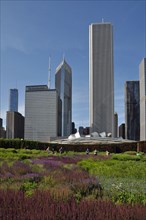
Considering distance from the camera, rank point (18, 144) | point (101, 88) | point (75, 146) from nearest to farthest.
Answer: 1. point (18, 144)
2. point (75, 146)
3. point (101, 88)

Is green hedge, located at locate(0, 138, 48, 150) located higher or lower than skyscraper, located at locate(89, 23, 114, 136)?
lower

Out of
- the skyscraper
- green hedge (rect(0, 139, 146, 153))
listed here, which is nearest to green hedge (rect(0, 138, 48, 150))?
green hedge (rect(0, 139, 146, 153))

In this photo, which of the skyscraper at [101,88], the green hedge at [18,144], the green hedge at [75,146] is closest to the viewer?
the green hedge at [18,144]

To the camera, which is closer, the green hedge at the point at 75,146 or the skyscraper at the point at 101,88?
the green hedge at the point at 75,146

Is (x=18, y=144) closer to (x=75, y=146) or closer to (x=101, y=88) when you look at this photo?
(x=75, y=146)

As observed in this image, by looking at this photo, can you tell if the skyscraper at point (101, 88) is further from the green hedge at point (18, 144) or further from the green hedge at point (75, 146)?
the green hedge at point (18, 144)

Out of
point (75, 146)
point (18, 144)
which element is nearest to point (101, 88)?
point (75, 146)

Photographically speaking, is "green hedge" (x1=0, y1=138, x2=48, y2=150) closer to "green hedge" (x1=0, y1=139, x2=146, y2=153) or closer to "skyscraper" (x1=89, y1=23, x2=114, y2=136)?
"green hedge" (x1=0, y1=139, x2=146, y2=153)

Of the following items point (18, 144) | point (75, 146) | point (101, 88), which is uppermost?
point (101, 88)

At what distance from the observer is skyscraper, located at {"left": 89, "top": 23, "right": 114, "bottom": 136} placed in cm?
18462

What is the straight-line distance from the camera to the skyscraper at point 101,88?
606 feet

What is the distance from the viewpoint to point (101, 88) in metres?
186

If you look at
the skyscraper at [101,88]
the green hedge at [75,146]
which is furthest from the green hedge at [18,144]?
the skyscraper at [101,88]

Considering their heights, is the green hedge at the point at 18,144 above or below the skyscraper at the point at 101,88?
below
